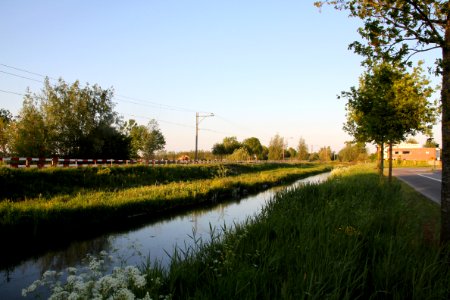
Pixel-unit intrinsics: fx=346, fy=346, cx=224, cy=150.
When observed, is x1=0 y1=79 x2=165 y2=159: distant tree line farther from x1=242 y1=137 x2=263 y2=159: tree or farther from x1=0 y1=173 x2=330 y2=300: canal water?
x1=242 y1=137 x2=263 y2=159: tree

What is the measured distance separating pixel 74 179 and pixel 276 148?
251ft

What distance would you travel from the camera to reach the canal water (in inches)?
299

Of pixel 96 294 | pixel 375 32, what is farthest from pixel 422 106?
pixel 96 294

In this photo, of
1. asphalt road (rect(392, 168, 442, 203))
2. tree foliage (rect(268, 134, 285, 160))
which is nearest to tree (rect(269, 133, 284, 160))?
tree foliage (rect(268, 134, 285, 160))

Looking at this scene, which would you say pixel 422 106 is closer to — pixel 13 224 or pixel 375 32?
pixel 375 32

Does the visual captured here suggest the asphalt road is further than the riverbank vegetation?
Yes

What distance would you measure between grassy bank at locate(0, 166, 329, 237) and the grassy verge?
23.1ft

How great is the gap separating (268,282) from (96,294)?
238 cm

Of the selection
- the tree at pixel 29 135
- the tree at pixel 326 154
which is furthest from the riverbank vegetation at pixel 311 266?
the tree at pixel 326 154

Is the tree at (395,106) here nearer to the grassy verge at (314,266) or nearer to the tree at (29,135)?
the grassy verge at (314,266)

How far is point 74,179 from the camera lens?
62.3 feet

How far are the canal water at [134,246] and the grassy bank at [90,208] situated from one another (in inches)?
50.8

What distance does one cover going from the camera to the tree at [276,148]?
91562 millimetres

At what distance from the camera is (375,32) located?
707 centimetres
